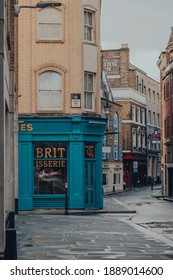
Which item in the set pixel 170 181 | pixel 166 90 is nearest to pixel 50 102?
pixel 170 181

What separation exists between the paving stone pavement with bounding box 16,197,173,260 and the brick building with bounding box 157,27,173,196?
Result: 24.9m

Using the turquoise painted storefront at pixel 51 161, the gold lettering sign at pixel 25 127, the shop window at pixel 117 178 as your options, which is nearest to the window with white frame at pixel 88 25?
the turquoise painted storefront at pixel 51 161

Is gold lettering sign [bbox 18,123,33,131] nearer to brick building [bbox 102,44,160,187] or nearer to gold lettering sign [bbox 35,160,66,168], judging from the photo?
gold lettering sign [bbox 35,160,66,168]

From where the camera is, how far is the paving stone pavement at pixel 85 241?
38.4ft

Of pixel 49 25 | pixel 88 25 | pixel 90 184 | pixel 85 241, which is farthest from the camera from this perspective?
pixel 88 25

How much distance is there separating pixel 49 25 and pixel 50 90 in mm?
2713

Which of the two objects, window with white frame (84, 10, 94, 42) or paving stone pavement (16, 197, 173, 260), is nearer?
paving stone pavement (16, 197, 173, 260)

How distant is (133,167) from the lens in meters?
57.5

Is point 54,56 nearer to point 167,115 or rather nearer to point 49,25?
point 49,25

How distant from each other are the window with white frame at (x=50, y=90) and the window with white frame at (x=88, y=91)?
116 cm

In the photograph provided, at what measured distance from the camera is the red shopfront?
5825cm

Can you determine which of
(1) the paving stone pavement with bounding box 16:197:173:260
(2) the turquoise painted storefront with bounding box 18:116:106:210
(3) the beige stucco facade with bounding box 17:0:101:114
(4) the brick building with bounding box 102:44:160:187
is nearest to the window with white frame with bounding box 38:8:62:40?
(3) the beige stucco facade with bounding box 17:0:101:114

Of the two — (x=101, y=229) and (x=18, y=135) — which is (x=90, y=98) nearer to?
(x=18, y=135)
